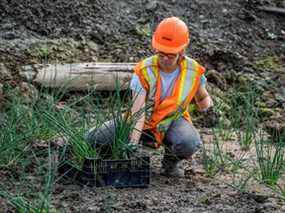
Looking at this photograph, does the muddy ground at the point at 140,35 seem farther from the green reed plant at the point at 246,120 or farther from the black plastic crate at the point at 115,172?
the black plastic crate at the point at 115,172

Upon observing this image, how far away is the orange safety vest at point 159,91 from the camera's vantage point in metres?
5.32

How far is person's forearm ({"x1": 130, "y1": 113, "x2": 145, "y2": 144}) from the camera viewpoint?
16.9 ft

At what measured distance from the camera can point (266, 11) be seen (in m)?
8.90

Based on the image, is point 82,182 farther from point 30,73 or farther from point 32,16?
point 32,16

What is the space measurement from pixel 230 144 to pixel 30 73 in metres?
1.79

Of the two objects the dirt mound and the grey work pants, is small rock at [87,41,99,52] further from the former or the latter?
the grey work pants

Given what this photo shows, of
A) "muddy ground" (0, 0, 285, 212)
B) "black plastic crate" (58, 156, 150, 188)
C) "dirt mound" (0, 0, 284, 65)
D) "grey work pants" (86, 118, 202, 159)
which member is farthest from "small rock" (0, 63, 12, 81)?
"black plastic crate" (58, 156, 150, 188)

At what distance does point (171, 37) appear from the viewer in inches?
206

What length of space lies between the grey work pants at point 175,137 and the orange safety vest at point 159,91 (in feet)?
0.20

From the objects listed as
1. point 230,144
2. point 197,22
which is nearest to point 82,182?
point 230,144

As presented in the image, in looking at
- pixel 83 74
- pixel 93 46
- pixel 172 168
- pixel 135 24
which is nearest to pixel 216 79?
pixel 135 24

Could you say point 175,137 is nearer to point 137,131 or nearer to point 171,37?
point 137,131

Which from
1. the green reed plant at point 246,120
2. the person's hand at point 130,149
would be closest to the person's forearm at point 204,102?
the green reed plant at point 246,120

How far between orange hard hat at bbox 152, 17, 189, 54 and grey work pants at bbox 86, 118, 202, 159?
51cm
